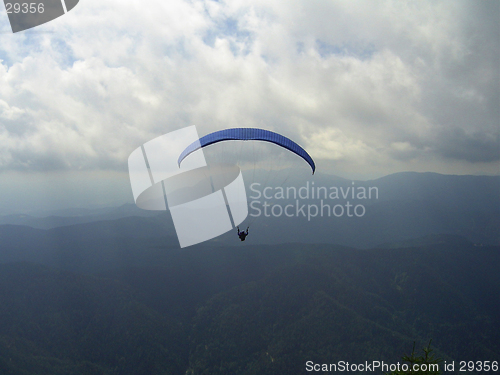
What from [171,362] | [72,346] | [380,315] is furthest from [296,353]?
[72,346]

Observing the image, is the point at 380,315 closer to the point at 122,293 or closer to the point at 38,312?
the point at 122,293

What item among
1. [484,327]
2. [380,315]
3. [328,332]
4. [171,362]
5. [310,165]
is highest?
[310,165]

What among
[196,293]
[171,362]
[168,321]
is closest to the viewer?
[171,362]

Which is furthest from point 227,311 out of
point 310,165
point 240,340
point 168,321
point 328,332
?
point 310,165

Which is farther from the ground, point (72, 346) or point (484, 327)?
point (72, 346)

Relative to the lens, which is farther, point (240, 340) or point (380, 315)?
point (380, 315)

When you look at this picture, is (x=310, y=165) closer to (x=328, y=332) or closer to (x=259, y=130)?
(x=259, y=130)

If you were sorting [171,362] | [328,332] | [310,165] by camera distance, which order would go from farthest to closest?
[328,332], [171,362], [310,165]
